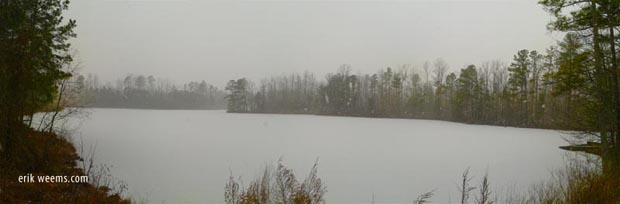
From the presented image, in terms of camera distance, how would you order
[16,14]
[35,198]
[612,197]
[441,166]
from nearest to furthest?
[612,197], [35,198], [16,14], [441,166]

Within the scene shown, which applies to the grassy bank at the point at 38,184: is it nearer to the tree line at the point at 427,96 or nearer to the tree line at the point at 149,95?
the tree line at the point at 427,96

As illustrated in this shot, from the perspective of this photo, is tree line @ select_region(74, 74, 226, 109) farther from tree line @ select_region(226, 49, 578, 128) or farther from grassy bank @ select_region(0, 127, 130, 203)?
grassy bank @ select_region(0, 127, 130, 203)

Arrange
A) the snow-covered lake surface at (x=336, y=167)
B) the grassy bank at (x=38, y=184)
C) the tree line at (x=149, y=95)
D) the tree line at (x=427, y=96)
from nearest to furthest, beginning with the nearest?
the grassy bank at (x=38, y=184) < the snow-covered lake surface at (x=336, y=167) < the tree line at (x=427, y=96) < the tree line at (x=149, y=95)

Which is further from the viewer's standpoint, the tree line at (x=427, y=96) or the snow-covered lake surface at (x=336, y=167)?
the tree line at (x=427, y=96)

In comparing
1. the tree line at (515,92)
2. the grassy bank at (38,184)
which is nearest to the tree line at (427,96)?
the tree line at (515,92)

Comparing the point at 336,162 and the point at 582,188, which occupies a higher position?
the point at 582,188

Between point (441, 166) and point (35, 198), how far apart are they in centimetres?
1091

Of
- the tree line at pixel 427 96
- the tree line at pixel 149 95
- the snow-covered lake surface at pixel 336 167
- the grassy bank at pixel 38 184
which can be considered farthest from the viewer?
the tree line at pixel 149 95

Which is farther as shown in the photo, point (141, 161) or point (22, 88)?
point (141, 161)

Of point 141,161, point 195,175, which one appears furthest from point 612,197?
point 141,161

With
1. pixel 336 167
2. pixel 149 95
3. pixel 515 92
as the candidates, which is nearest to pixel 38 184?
pixel 336 167

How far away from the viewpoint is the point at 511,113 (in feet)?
136

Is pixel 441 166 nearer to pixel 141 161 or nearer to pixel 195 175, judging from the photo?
pixel 195 175

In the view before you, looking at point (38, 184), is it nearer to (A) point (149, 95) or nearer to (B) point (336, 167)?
(B) point (336, 167)
